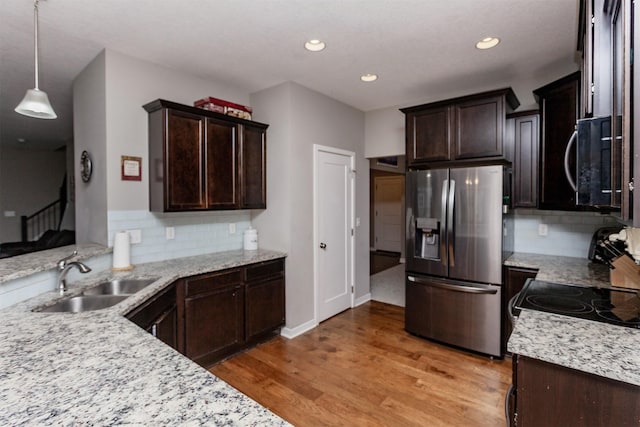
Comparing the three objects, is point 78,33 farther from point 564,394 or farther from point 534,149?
point 534,149

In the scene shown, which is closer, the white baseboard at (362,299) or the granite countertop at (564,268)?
the granite countertop at (564,268)

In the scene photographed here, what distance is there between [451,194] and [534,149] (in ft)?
2.84

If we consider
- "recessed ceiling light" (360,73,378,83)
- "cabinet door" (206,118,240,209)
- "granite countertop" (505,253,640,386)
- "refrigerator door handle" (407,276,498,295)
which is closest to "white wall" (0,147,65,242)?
"cabinet door" (206,118,240,209)

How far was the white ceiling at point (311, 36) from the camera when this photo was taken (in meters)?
2.12

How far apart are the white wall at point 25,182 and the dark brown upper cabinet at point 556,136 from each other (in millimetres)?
9606

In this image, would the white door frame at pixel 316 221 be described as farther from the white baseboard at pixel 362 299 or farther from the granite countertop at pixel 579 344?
the granite countertop at pixel 579 344

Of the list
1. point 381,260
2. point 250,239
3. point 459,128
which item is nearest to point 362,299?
point 250,239

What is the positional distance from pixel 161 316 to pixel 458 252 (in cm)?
262

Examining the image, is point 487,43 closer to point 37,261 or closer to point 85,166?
point 37,261

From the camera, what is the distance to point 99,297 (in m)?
2.10

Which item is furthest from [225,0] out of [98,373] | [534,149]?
[534,149]

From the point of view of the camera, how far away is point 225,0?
79.8 inches

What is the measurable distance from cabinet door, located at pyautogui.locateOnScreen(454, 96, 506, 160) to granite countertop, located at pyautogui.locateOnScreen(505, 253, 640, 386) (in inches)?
72.3

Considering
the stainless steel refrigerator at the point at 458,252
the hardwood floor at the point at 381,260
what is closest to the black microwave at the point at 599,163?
the stainless steel refrigerator at the point at 458,252
